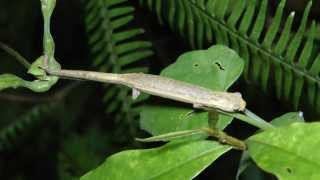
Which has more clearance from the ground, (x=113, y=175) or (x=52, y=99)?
(x=113, y=175)

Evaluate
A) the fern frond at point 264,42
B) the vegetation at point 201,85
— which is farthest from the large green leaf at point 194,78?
the fern frond at point 264,42

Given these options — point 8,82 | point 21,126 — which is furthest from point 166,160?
point 21,126

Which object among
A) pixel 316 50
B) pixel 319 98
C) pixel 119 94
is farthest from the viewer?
pixel 119 94

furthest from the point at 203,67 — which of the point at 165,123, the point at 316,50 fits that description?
the point at 316,50

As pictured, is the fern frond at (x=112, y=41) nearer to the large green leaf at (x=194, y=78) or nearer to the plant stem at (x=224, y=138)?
the large green leaf at (x=194, y=78)

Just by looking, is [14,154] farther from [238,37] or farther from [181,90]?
[181,90]

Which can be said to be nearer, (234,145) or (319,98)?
(234,145)

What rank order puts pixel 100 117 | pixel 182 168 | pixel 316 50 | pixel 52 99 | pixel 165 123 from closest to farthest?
1. pixel 182 168
2. pixel 165 123
3. pixel 316 50
4. pixel 52 99
5. pixel 100 117
